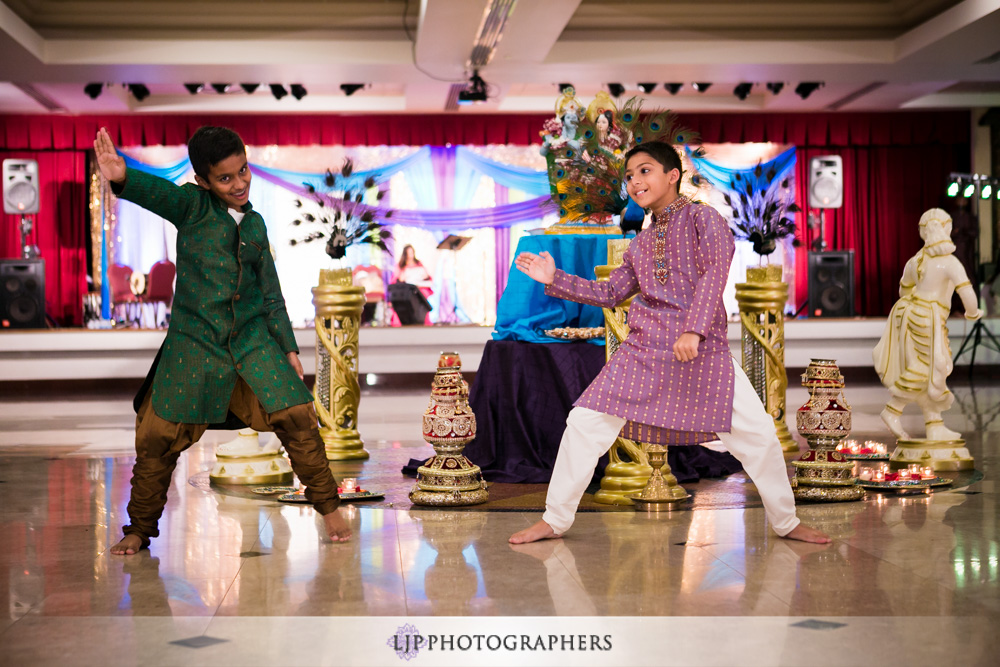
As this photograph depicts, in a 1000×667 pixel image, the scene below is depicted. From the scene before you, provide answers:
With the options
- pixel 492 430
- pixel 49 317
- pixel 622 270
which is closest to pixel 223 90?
pixel 49 317

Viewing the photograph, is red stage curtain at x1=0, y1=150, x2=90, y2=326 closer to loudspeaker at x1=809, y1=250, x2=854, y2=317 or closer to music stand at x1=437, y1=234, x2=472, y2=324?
music stand at x1=437, y1=234, x2=472, y2=324

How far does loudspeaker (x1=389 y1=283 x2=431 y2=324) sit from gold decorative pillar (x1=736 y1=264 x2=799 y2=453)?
6.03 metres

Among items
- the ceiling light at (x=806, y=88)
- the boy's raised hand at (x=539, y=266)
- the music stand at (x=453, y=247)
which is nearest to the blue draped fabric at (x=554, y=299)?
the boy's raised hand at (x=539, y=266)

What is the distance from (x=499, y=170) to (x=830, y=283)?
4346mm

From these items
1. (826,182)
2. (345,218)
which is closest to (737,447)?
(345,218)

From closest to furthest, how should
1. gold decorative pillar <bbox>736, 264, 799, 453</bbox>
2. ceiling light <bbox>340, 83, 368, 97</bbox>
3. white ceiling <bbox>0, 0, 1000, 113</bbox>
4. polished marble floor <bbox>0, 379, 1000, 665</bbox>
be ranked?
1. polished marble floor <bbox>0, 379, 1000, 665</bbox>
2. gold decorative pillar <bbox>736, 264, 799, 453</bbox>
3. white ceiling <bbox>0, 0, 1000, 113</bbox>
4. ceiling light <bbox>340, 83, 368, 97</bbox>

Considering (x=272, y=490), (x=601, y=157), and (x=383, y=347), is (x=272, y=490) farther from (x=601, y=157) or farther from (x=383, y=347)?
(x=383, y=347)

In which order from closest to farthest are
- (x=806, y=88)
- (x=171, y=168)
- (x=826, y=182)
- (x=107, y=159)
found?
(x=107, y=159), (x=806, y=88), (x=826, y=182), (x=171, y=168)

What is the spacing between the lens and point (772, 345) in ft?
17.8

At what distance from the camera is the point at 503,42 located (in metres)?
8.90

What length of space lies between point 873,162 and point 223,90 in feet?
26.9

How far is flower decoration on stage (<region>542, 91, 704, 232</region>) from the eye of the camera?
471 centimetres

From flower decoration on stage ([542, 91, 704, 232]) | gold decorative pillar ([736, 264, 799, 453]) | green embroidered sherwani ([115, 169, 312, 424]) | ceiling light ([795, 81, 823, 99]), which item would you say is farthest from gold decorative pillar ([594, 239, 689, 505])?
ceiling light ([795, 81, 823, 99])

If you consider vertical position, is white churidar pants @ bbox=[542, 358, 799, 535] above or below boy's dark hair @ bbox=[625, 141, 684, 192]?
below
